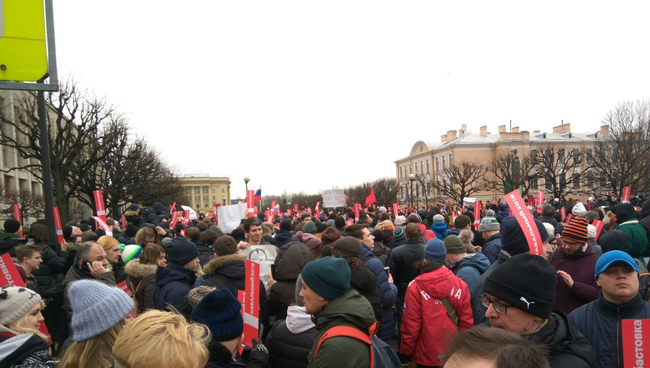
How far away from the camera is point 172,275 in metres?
4.71

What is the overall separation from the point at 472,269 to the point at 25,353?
169 inches

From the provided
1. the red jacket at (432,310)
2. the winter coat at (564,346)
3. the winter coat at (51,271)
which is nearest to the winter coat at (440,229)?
the red jacket at (432,310)

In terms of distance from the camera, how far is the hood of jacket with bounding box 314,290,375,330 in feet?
9.50

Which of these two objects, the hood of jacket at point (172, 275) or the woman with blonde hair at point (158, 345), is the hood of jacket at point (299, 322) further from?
the hood of jacket at point (172, 275)

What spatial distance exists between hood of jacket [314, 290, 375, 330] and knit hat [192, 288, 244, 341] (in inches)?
21.9

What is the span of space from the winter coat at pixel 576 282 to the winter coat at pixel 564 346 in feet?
4.88

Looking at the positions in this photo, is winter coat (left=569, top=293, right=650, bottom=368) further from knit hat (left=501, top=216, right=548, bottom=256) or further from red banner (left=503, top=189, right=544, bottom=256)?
knit hat (left=501, top=216, right=548, bottom=256)

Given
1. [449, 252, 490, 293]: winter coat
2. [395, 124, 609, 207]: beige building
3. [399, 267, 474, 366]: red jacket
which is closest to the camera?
[399, 267, 474, 366]: red jacket

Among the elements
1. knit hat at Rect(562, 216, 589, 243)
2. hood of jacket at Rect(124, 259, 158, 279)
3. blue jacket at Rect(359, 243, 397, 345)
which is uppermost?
knit hat at Rect(562, 216, 589, 243)

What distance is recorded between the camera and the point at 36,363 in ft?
8.20

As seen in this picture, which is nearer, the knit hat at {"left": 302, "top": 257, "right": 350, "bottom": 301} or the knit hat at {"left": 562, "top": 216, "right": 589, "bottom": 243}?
the knit hat at {"left": 302, "top": 257, "right": 350, "bottom": 301}

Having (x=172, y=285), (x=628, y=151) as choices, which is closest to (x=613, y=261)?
(x=172, y=285)

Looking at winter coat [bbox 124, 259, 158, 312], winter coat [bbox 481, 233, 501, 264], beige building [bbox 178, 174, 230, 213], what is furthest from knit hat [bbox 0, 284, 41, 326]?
beige building [bbox 178, 174, 230, 213]

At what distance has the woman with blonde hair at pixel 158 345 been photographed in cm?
213
